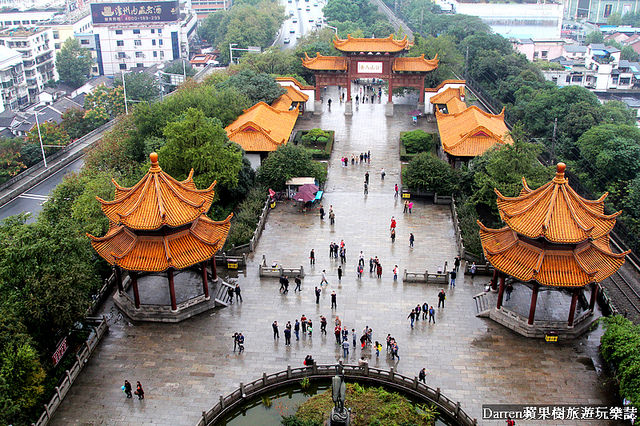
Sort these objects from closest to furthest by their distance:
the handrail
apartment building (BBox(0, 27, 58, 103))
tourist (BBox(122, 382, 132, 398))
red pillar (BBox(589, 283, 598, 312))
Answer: the handrail < tourist (BBox(122, 382, 132, 398)) < red pillar (BBox(589, 283, 598, 312)) < apartment building (BBox(0, 27, 58, 103))

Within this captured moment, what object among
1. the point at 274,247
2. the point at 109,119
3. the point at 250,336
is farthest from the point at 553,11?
the point at 250,336

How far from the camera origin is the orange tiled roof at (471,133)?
49.8 metres

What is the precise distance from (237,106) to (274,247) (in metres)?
21.4

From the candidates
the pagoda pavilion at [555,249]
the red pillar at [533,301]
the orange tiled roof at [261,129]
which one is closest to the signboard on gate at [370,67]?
the orange tiled roof at [261,129]

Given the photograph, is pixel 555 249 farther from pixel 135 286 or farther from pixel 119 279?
pixel 119 279

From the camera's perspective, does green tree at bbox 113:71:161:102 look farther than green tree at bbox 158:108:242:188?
Yes

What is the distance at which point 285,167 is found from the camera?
47.8 metres

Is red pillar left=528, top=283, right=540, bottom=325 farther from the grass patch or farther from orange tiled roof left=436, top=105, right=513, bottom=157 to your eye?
orange tiled roof left=436, top=105, right=513, bottom=157

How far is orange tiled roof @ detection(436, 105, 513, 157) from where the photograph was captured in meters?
49.8

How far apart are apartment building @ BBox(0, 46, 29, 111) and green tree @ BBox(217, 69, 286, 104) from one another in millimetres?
56879

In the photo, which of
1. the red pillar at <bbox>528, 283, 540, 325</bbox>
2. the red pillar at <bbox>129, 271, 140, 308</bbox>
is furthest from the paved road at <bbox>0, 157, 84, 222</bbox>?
the red pillar at <bbox>528, 283, 540, 325</bbox>

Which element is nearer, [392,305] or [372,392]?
[372,392]

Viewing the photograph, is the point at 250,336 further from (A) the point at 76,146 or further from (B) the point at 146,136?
(A) the point at 76,146

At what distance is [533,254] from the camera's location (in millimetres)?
31578
